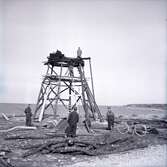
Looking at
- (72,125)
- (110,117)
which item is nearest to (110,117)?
(110,117)

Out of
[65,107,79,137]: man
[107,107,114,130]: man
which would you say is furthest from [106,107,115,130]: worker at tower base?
[65,107,79,137]: man

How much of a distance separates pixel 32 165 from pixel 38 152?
61.3 inches

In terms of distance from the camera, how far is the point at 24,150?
34.8ft

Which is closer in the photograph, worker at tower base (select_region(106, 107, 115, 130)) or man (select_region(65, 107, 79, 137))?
man (select_region(65, 107, 79, 137))

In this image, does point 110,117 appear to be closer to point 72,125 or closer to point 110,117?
point 110,117

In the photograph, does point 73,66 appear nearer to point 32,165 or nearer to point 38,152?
point 38,152

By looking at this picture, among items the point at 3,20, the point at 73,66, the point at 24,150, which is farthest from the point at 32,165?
the point at 73,66

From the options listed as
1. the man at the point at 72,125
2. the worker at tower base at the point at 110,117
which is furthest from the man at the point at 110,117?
the man at the point at 72,125

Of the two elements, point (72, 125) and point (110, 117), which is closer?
point (72, 125)

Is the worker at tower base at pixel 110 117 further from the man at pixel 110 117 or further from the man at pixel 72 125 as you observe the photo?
the man at pixel 72 125

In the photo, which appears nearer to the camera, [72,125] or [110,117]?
[72,125]

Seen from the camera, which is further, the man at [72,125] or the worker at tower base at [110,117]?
the worker at tower base at [110,117]

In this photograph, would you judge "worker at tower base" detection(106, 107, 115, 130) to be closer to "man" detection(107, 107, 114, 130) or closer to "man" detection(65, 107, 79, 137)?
"man" detection(107, 107, 114, 130)

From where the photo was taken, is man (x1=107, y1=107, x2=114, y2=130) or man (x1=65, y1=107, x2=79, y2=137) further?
man (x1=107, y1=107, x2=114, y2=130)
